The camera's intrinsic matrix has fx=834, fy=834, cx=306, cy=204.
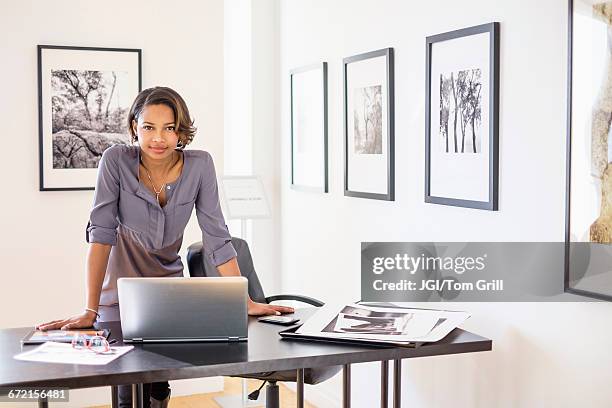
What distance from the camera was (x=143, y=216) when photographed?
2.93 m

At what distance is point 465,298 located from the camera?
3.39 metres

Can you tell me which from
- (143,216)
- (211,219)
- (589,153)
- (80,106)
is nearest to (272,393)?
(211,219)

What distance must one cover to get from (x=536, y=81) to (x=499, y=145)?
0.30 meters

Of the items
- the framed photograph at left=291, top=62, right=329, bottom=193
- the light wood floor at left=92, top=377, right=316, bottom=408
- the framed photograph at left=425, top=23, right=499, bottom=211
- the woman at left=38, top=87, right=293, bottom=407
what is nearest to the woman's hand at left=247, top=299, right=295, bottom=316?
the woman at left=38, top=87, right=293, bottom=407

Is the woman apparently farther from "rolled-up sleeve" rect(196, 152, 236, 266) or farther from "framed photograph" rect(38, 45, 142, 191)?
"framed photograph" rect(38, 45, 142, 191)

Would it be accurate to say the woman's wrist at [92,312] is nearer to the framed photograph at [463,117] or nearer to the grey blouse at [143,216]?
the grey blouse at [143,216]

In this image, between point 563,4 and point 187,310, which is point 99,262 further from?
point 563,4

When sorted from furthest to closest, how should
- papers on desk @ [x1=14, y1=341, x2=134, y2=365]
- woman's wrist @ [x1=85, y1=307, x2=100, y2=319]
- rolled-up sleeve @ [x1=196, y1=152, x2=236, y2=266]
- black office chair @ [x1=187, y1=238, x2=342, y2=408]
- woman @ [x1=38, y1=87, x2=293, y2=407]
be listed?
black office chair @ [x1=187, y1=238, x2=342, y2=408], rolled-up sleeve @ [x1=196, y1=152, x2=236, y2=266], woman @ [x1=38, y1=87, x2=293, y2=407], woman's wrist @ [x1=85, y1=307, x2=100, y2=319], papers on desk @ [x1=14, y1=341, x2=134, y2=365]

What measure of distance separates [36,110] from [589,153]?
9.99 feet

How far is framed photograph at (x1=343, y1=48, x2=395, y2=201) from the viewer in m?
3.88

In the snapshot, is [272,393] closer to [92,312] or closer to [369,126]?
[92,312]

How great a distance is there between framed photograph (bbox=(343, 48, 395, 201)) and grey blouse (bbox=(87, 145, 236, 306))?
3.78ft

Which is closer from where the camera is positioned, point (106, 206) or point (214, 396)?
point (106, 206)

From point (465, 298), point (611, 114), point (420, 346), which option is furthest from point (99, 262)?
point (611, 114)
